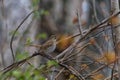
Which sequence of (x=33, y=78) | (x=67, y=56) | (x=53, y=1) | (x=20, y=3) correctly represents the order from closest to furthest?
(x=33, y=78), (x=67, y=56), (x=20, y=3), (x=53, y=1)

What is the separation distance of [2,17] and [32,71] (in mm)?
2085

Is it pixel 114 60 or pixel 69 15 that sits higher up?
pixel 114 60

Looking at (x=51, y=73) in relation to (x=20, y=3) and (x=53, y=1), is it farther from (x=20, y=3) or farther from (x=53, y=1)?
(x=53, y=1)

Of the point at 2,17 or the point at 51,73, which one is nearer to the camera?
the point at 51,73

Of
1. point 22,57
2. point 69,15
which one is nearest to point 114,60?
point 22,57

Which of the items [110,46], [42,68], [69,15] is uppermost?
[42,68]

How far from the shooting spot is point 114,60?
2.08 m

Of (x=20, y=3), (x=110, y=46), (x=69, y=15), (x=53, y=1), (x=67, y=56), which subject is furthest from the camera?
(x=53, y=1)

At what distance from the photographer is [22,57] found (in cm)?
200

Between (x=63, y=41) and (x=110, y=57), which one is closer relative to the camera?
(x=110, y=57)

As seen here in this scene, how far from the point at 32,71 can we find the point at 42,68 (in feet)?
1.09

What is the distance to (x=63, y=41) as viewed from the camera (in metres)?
2.46

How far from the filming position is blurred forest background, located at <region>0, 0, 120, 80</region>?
80.0 inches

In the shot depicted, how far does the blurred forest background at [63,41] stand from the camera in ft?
6.66
